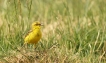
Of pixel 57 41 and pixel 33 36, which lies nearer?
pixel 33 36

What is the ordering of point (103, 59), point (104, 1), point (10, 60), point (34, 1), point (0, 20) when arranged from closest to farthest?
1. point (10, 60)
2. point (103, 59)
3. point (0, 20)
4. point (104, 1)
5. point (34, 1)

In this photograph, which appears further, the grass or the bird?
the bird

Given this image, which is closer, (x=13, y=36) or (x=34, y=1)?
(x=13, y=36)

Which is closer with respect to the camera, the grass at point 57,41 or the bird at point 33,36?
the grass at point 57,41

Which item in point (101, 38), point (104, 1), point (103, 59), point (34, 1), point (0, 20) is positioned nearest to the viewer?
point (103, 59)

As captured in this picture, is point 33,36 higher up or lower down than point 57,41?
higher up

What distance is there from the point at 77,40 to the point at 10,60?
5.40ft

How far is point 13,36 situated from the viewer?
8.32 m

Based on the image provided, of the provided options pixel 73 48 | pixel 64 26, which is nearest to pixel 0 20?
pixel 64 26

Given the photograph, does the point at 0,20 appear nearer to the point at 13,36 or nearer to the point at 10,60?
the point at 13,36

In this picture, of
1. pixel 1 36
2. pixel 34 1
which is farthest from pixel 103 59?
pixel 34 1

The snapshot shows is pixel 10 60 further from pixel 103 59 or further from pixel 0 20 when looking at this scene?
pixel 0 20

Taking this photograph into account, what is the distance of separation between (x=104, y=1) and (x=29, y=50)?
3.98 m

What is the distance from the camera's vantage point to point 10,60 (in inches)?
289
